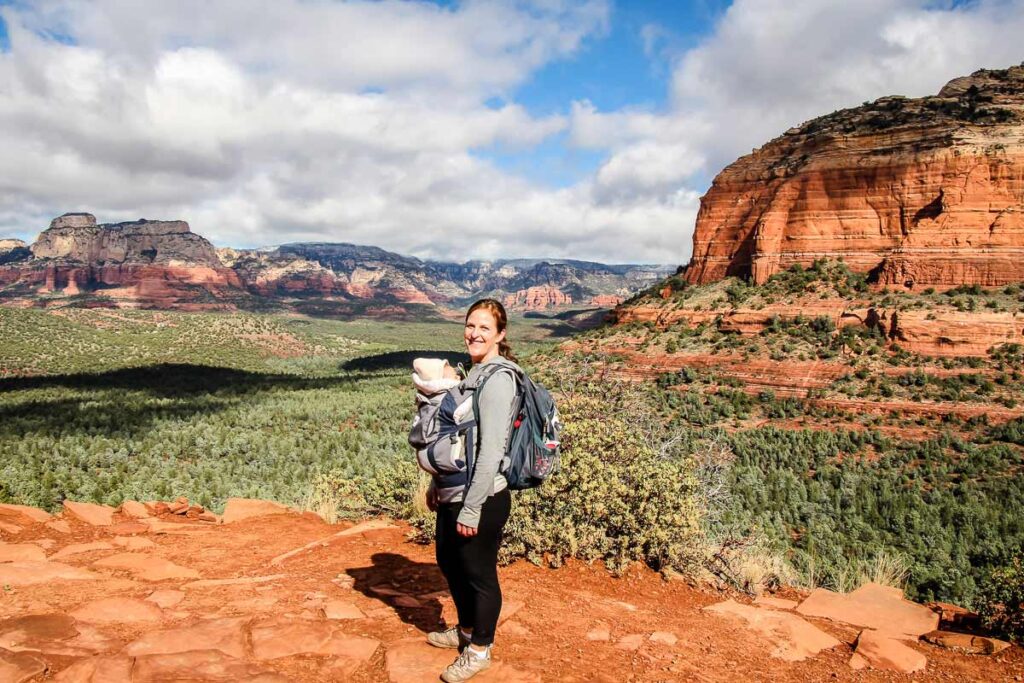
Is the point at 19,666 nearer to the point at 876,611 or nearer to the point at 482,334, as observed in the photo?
the point at 482,334

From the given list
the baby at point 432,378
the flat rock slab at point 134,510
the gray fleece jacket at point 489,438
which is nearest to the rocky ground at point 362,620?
the flat rock slab at point 134,510

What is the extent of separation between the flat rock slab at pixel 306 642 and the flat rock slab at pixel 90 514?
4.62 m

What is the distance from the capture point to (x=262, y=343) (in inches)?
3452

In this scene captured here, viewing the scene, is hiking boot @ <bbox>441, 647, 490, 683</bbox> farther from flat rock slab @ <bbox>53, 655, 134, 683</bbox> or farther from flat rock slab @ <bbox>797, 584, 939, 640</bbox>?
flat rock slab @ <bbox>797, 584, 939, 640</bbox>

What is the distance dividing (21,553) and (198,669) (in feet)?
12.8

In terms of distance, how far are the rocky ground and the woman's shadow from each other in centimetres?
2

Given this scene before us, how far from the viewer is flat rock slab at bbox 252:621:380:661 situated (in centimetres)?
378

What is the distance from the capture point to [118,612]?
4.29 metres

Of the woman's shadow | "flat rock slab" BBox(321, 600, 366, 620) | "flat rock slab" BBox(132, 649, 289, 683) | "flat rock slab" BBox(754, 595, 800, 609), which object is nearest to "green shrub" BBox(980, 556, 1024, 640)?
"flat rock slab" BBox(754, 595, 800, 609)

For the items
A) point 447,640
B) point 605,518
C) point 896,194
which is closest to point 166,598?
point 447,640

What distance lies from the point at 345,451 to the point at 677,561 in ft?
81.2

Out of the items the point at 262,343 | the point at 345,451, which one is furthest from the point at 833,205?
the point at 262,343

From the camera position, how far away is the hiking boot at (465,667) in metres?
3.47

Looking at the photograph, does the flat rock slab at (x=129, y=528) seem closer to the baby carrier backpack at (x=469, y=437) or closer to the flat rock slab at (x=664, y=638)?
the baby carrier backpack at (x=469, y=437)
